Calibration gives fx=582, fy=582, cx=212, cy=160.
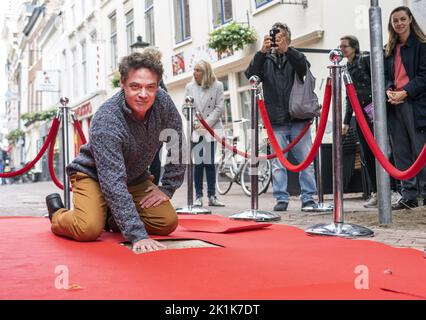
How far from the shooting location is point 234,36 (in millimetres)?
12812

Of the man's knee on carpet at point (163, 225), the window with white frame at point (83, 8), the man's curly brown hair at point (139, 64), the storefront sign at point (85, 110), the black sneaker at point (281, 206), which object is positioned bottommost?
the black sneaker at point (281, 206)

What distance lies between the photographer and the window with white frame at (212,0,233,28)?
47.2 feet

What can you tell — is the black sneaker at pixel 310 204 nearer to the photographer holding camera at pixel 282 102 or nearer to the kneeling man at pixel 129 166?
the photographer holding camera at pixel 282 102

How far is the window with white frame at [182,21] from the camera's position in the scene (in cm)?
1666

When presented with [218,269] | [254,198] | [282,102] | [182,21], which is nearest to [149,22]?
[182,21]

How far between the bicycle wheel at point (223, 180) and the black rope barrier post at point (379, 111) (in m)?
5.12

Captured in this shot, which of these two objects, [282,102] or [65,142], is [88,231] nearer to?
[65,142]

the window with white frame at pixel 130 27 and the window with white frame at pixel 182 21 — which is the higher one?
the window with white frame at pixel 130 27

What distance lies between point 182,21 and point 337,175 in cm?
1341

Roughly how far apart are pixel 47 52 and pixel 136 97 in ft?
117

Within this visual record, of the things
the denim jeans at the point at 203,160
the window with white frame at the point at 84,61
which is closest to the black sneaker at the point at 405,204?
the denim jeans at the point at 203,160

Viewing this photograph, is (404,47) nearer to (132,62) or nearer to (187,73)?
(132,62)

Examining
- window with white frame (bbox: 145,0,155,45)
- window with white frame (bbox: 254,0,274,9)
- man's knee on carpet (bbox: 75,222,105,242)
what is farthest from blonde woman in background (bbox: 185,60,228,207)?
window with white frame (bbox: 145,0,155,45)

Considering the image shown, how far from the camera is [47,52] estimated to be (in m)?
37.1
